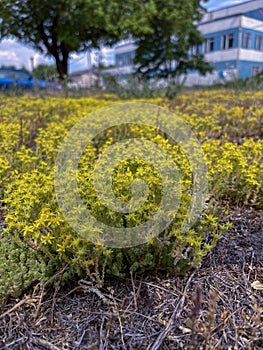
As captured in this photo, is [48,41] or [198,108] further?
[48,41]

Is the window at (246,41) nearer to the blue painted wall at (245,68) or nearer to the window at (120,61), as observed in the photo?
the blue painted wall at (245,68)

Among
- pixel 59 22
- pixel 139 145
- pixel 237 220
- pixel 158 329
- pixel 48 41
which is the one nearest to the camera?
pixel 158 329

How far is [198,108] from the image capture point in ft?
17.7

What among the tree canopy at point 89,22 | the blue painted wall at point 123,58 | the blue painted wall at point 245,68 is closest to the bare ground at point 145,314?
the tree canopy at point 89,22

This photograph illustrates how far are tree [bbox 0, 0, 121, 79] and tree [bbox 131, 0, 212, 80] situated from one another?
2.30 meters

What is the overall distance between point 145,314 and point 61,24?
17410mm

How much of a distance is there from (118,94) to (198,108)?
408 cm

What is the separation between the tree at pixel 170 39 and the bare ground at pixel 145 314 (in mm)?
16265

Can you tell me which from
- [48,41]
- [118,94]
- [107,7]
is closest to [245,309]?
[118,94]

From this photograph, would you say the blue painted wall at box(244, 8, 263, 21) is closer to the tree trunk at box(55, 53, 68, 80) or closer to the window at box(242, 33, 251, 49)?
the window at box(242, 33, 251, 49)

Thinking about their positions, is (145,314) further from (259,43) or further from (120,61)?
(120,61)

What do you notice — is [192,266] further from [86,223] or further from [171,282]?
[86,223]

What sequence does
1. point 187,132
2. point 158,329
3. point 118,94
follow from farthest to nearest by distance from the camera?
point 118,94
point 187,132
point 158,329

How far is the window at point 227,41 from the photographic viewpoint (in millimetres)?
27172
